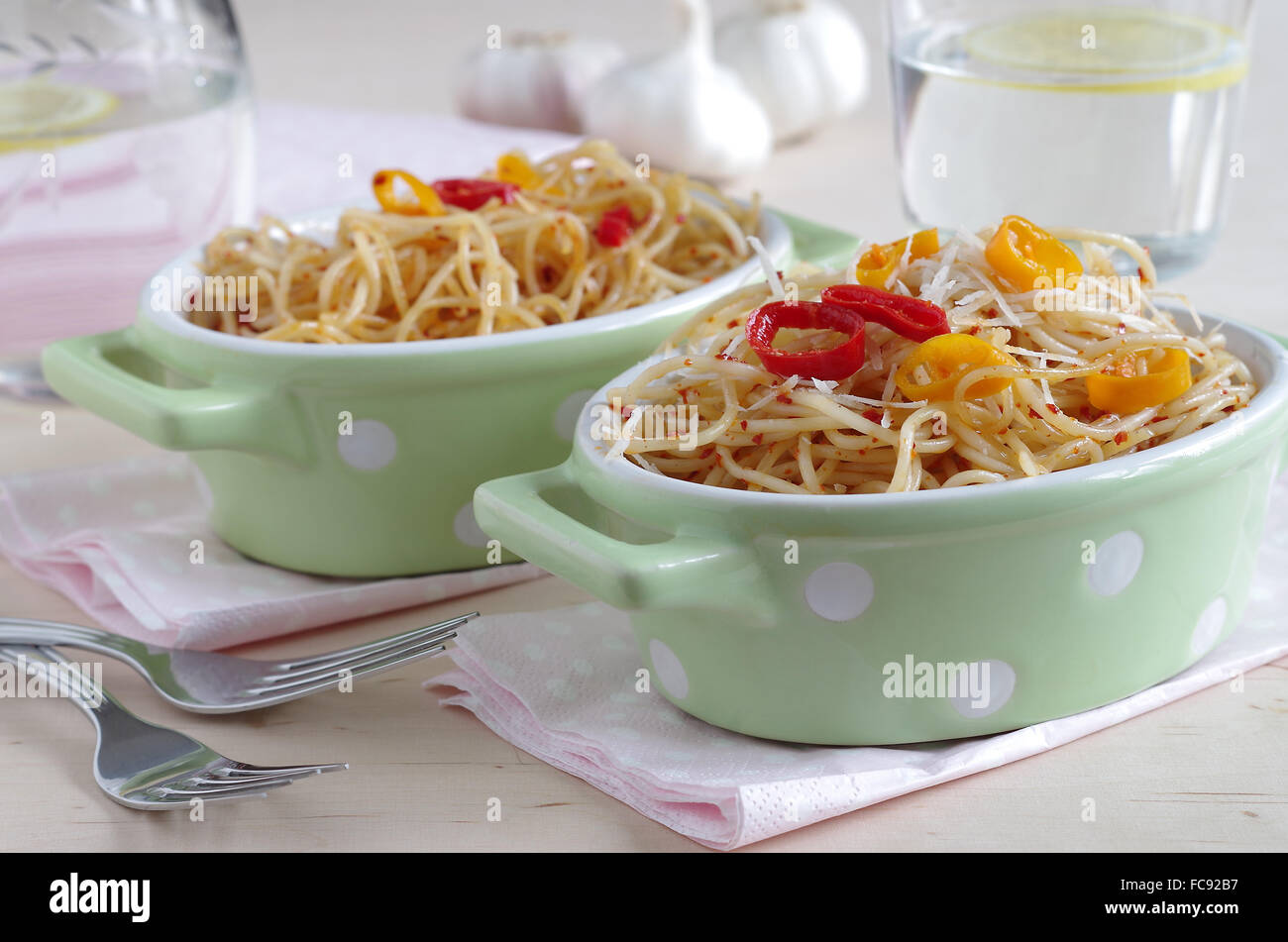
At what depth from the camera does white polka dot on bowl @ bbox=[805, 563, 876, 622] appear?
914 millimetres

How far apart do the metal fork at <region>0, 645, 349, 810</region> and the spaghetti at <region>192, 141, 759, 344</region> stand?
0.36m

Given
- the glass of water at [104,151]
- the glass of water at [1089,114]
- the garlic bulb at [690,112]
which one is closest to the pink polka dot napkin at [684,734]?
the glass of water at [1089,114]

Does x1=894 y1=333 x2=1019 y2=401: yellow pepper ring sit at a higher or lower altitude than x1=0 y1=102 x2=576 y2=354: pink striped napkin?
higher

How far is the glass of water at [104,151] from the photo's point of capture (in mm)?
1641

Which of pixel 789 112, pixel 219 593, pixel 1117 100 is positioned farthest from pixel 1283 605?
pixel 789 112

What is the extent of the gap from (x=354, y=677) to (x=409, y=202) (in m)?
0.59

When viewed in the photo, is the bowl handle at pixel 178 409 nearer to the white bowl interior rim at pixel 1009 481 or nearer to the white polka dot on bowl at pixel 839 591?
the white bowl interior rim at pixel 1009 481

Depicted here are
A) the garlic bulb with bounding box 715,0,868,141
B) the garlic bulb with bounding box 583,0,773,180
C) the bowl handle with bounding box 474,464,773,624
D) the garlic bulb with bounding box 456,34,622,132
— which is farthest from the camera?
the garlic bulb with bounding box 456,34,622,132

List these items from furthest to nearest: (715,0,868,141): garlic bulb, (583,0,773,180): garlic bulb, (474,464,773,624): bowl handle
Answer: (715,0,868,141): garlic bulb → (583,0,773,180): garlic bulb → (474,464,773,624): bowl handle

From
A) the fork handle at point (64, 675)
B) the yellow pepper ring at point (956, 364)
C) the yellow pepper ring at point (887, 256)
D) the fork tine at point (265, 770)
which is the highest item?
the yellow pepper ring at point (887, 256)

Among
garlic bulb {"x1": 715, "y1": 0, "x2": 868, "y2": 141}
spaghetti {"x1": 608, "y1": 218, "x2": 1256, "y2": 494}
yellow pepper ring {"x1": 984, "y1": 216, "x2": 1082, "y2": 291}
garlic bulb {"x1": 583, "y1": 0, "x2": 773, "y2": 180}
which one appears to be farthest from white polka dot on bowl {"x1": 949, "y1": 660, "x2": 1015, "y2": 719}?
garlic bulb {"x1": 715, "y1": 0, "x2": 868, "y2": 141}

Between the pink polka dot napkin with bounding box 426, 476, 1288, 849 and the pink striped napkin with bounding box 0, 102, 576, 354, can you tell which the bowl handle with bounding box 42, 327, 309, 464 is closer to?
the pink polka dot napkin with bounding box 426, 476, 1288, 849

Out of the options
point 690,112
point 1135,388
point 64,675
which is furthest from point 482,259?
point 690,112

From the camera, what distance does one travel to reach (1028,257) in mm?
1090
